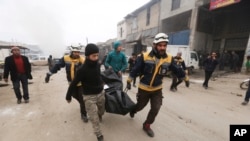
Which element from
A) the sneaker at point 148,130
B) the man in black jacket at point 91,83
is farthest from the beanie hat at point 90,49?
the sneaker at point 148,130

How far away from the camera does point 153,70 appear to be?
9.45 ft

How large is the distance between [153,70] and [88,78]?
1.18m

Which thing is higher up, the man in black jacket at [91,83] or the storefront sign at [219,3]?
the storefront sign at [219,3]

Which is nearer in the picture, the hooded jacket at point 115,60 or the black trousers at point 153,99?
the black trousers at point 153,99

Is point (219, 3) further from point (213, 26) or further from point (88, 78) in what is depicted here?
point (88, 78)

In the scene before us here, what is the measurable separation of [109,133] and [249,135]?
2.55m

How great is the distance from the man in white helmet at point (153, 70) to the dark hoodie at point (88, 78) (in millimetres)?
762

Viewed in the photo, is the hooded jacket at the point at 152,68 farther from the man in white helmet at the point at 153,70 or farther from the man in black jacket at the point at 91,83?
the man in black jacket at the point at 91,83

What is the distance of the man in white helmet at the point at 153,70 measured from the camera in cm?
281

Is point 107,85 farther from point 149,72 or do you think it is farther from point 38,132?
point 38,132

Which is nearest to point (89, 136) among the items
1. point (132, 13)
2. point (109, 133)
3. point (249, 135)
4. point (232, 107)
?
point (109, 133)

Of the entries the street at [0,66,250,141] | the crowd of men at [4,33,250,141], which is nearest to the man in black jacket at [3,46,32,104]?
the street at [0,66,250,141]

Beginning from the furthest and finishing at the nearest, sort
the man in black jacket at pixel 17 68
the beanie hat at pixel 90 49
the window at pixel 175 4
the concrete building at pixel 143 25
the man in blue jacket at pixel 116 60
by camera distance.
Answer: the concrete building at pixel 143 25 < the window at pixel 175 4 < the man in black jacket at pixel 17 68 < the man in blue jacket at pixel 116 60 < the beanie hat at pixel 90 49

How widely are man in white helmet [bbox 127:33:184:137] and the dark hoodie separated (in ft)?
2.50
